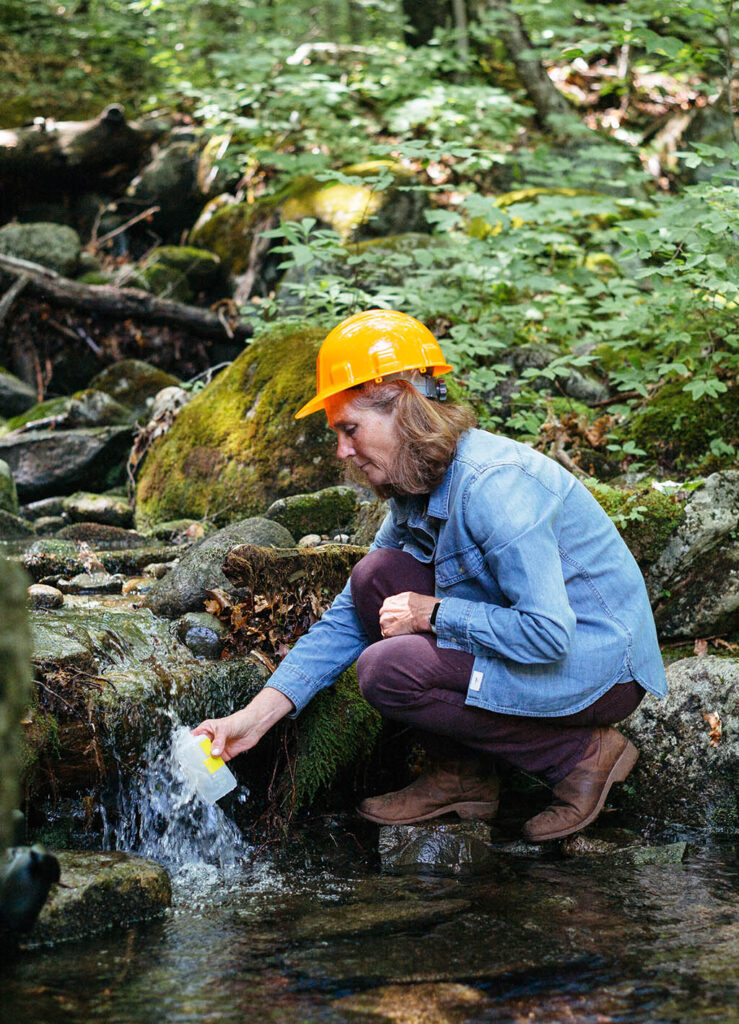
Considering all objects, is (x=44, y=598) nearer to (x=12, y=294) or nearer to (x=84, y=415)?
(x=84, y=415)

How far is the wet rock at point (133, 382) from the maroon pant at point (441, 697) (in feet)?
17.9

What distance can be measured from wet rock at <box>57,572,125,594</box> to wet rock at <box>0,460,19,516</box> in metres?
1.90

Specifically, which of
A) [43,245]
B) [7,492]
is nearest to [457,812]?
[7,492]

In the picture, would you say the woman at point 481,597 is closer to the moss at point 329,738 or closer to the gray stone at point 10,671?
the moss at point 329,738

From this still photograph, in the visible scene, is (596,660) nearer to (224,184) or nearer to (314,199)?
(314,199)

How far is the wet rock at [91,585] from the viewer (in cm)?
447

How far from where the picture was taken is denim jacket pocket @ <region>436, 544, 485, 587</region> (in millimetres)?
2854

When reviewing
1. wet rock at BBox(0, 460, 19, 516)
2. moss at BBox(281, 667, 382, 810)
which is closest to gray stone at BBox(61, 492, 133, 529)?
wet rock at BBox(0, 460, 19, 516)

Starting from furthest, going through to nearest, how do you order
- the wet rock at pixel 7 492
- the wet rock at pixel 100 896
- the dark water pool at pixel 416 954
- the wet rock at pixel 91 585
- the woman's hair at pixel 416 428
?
the wet rock at pixel 7 492 → the wet rock at pixel 91 585 → the woman's hair at pixel 416 428 → the wet rock at pixel 100 896 → the dark water pool at pixel 416 954

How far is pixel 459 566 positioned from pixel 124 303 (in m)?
6.83

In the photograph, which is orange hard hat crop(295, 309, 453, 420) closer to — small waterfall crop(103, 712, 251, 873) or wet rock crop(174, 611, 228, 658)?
wet rock crop(174, 611, 228, 658)

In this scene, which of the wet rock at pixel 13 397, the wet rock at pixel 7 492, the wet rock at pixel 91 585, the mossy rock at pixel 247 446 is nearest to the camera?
the wet rock at pixel 91 585

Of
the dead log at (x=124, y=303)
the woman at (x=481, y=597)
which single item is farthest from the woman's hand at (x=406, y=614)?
the dead log at (x=124, y=303)

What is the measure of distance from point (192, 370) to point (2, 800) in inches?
297
